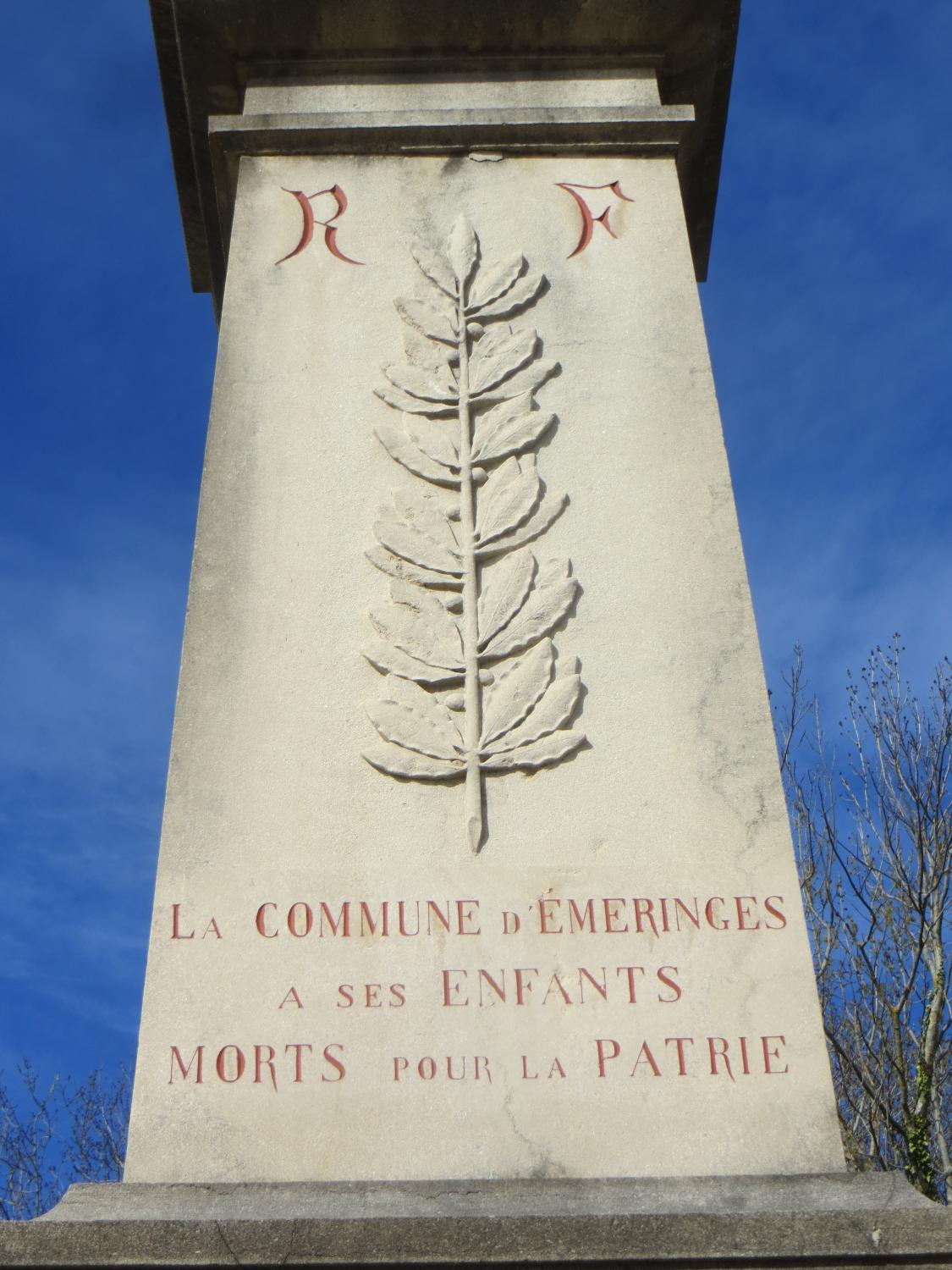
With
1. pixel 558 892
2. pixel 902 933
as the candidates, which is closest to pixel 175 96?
pixel 558 892

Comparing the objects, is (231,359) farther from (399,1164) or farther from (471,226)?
(399,1164)

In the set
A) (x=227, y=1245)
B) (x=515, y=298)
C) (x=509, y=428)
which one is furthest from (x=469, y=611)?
(x=227, y=1245)

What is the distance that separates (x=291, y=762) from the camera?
5.28m

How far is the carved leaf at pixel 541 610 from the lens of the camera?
18.2 ft

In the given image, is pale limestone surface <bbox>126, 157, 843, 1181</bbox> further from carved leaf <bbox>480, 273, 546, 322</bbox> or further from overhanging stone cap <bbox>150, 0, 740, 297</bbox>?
overhanging stone cap <bbox>150, 0, 740, 297</bbox>

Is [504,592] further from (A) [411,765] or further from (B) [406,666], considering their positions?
(A) [411,765]

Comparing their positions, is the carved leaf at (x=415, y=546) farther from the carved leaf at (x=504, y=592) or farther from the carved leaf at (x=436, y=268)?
the carved leaf at (x=436, y=268)

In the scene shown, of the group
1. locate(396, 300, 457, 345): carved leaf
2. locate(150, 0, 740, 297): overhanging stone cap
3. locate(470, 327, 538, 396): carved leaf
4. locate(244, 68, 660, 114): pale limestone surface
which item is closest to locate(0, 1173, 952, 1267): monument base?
locate(470, 327, 538, 396): carved leaf

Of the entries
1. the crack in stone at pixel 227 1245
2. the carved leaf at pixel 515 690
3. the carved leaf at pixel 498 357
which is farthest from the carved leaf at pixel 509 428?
the crack in stone at pixel 227 1245

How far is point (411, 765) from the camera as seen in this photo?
526cm

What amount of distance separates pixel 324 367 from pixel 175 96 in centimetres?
249

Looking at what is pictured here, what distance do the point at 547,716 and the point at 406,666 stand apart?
547mm

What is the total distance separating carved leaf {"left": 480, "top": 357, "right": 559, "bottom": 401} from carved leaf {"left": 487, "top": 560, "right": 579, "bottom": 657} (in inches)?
35.1

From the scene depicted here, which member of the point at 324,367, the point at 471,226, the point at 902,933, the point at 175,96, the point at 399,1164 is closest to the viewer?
the point at 399,1164
